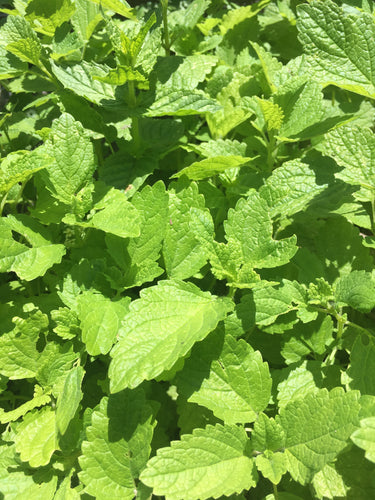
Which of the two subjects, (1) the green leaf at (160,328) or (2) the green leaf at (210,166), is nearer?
(1) the green leaf at (160,328)

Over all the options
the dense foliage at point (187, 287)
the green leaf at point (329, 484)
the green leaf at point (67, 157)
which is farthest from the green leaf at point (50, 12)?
the green leaf at point (329, 484)

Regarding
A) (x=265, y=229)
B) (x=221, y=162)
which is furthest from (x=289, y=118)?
(x=265, y=229)

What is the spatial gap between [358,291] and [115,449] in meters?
0.84

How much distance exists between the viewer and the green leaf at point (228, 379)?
4.26ft

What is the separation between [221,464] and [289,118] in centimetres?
122

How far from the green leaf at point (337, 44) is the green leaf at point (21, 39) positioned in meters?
1.02

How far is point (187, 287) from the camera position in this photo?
4.46 ft

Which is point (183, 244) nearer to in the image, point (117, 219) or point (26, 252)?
point (117, 219)

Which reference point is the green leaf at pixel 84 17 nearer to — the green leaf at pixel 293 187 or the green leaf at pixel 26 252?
the green leaf at pixel 26 252

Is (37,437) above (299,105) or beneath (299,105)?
beneath

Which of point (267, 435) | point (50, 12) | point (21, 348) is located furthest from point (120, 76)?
point (267, 435)

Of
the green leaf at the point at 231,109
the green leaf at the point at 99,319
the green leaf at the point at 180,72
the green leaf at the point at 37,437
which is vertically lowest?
the green leaf at the point at 37,437

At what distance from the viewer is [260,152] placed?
6.15 ft

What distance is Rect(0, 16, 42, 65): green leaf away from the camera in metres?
1.74
